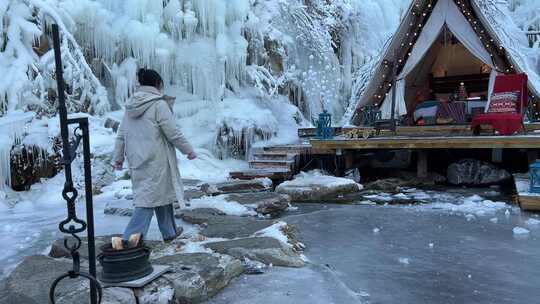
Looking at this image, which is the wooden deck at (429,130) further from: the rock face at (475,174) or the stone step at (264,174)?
the stone step at (264,174)

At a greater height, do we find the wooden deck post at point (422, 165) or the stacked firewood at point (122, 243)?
the stacked firewood at point (122, 243)

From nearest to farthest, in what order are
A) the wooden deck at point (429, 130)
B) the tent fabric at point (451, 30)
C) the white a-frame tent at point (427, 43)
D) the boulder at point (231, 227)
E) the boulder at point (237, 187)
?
the boulder at point (231, 227) → the boulder at point (237, 187) → the wooden deck at point (429, 130) → the white a-frame tent at point (427, 43) → the tent fabric at point (451, 30)

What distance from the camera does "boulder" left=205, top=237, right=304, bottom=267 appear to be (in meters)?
3.66

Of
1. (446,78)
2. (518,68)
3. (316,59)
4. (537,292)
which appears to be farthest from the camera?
(446,78)

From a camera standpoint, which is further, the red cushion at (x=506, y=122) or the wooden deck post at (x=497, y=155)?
the wooden deck post at (x=497, y=155)

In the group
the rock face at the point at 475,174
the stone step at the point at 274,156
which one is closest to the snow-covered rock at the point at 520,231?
the rock face at the point at 475,174

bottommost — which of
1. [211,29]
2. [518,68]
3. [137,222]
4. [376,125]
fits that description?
[137,222]

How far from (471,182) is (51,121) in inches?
330

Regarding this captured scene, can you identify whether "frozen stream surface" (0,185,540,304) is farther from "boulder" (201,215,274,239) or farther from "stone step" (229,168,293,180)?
"stone step" (229,168,293,180)

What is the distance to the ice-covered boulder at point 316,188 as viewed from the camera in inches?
289

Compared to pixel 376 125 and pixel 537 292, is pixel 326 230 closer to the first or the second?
pixel 537 292

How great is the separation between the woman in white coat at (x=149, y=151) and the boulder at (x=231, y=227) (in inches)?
43.8

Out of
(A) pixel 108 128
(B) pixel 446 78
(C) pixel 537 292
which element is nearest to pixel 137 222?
(C) pixel 537 292

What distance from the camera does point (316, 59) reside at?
552 inches
